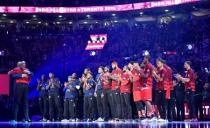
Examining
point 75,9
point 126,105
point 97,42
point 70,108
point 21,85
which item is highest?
point 75,9

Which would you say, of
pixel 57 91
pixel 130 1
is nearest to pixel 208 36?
pixel 130 1

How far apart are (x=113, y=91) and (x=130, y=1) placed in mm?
17600

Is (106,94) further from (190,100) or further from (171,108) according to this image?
(190,100)

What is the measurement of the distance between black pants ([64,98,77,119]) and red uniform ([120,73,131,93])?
2.67 m

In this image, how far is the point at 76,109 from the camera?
1480 cm

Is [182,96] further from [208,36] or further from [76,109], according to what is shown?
[208,36]

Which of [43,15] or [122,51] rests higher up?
[43,15]

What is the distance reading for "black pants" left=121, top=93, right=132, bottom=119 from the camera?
40.1 ft

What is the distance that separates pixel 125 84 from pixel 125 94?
31 cm

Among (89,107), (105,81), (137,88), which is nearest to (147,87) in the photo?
(137,88)

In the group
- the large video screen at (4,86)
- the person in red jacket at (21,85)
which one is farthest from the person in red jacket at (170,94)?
the large video screen at (4,86)

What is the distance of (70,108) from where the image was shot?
14.3 metres

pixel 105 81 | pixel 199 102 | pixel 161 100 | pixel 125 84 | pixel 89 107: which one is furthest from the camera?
pixel 89 107

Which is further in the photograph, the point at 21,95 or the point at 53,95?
the point at 53,95
